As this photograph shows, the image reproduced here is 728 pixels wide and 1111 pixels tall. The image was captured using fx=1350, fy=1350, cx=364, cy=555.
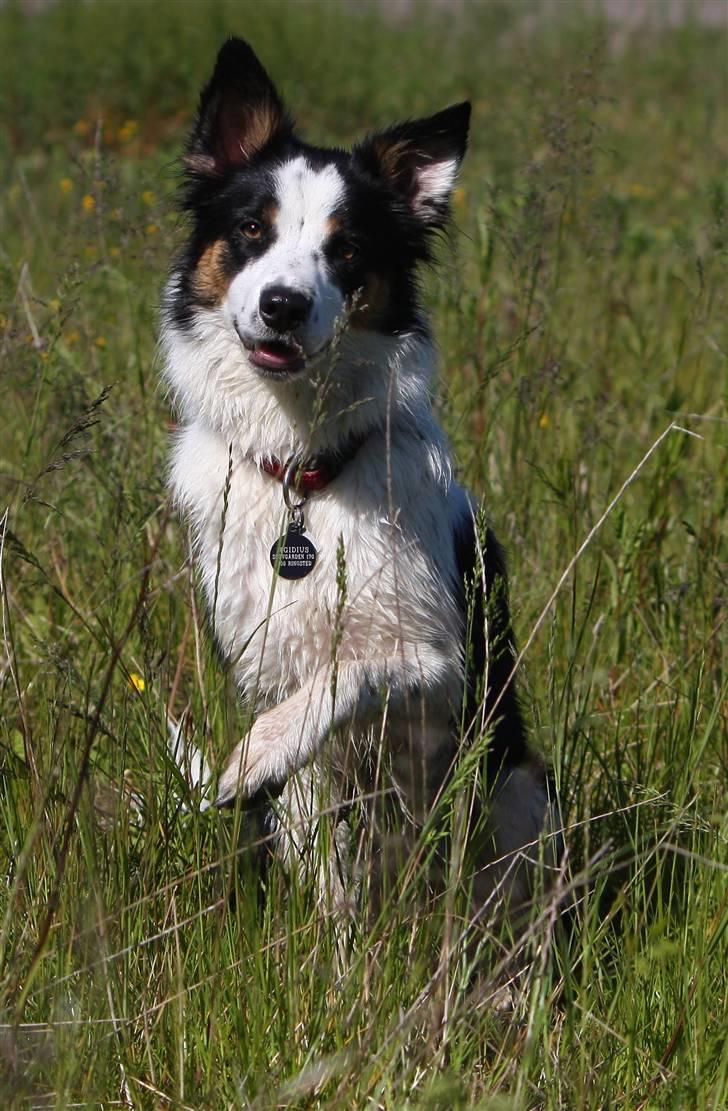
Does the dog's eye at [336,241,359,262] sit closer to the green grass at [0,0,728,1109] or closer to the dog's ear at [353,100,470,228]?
the dog's ear at [353,100,470,228]

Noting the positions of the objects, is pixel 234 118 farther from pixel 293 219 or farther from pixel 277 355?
pixel 277 355

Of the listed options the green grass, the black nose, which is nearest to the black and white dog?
the black nose

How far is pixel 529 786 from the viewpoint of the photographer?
10.3 ft

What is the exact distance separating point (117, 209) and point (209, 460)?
923 millimetres

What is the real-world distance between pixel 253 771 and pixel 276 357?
0.91 m

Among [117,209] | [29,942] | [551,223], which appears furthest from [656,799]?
[117,209]

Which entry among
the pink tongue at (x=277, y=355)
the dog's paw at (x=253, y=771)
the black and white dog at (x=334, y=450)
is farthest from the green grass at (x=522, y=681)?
the pink tongue at (x=277, y=355)

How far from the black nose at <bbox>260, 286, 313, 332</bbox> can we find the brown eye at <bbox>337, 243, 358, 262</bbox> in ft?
0.98

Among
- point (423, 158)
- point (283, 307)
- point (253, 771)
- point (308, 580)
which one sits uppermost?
point (423, 158)

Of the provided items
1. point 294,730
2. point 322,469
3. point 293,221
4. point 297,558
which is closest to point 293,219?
point 293,221

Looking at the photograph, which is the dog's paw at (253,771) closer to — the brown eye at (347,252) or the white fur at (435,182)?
the brown eye at (347,252)

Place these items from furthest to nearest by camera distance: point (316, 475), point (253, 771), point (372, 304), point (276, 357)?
point (372, 304) < point (316, 475) < point (276, 357) < point (253, 771)

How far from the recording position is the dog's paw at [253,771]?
240cm

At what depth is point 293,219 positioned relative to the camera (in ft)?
9.84
